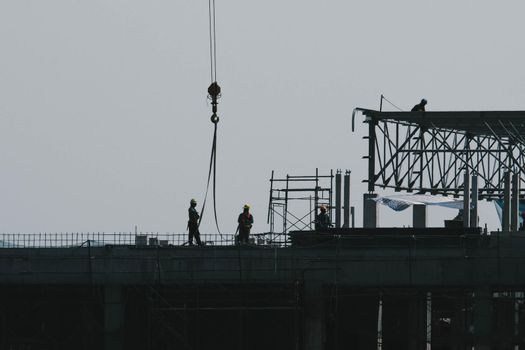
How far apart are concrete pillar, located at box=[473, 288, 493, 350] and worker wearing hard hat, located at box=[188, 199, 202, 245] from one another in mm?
9746

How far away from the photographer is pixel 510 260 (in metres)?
58.1

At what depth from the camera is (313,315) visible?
193 ft

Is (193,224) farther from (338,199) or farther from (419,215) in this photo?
(419,215)

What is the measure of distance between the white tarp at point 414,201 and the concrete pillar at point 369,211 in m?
0.80

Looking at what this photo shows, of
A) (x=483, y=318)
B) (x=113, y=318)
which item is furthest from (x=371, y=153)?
(x=113, y=318)

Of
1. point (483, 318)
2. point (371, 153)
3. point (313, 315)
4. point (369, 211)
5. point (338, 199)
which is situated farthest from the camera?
point (371, 153)

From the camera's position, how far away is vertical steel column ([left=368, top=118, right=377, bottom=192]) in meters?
78.2

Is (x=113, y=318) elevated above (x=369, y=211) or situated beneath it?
situated beneath

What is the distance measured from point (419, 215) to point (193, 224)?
761 inches

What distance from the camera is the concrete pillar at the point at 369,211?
72500 mm

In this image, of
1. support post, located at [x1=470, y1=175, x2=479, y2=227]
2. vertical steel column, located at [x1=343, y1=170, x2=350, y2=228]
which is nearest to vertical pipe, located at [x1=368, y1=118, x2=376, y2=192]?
vertical steel column, located at [x1=343, y1=170, x2=350, y2=228]

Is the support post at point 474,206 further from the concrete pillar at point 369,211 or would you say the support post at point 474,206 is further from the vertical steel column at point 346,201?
the vertical steel column at point 346,201

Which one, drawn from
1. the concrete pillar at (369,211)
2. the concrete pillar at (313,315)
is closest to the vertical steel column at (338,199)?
the concrete pillar at (369,211)

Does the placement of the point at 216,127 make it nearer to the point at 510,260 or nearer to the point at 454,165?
the point at 510,260
